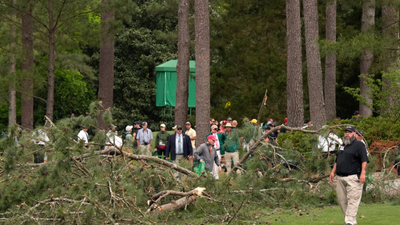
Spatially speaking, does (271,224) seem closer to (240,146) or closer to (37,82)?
(240,146)

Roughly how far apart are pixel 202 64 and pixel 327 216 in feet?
28.3

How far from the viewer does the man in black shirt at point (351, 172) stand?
367 inches

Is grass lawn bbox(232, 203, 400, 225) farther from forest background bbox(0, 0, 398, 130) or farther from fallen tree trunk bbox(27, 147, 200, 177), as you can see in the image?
forest background bbox(0, 0, 398, 130)

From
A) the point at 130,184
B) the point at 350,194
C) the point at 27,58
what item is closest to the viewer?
the point at 350,194

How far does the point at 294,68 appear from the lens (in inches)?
826

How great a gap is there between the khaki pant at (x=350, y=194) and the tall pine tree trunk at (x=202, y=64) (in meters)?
8.92

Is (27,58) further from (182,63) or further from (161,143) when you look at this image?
(161,143)

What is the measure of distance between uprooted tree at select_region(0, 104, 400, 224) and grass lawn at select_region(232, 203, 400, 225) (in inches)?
12.0

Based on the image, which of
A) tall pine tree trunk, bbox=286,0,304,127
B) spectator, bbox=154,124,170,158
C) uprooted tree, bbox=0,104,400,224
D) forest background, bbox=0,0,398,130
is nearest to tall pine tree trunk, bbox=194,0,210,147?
spectator, bbox=154,124,170,158

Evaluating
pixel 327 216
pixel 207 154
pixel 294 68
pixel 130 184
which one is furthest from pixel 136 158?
pixel 294 68

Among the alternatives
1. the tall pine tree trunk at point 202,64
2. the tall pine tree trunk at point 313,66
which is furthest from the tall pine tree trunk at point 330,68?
the tall pine tree trunk at point 202,64

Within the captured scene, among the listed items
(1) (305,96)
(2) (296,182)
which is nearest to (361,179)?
(2) (296,182)

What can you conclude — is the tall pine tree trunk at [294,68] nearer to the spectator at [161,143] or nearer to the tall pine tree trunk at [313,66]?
the tall pine tree trunk at [313,66]

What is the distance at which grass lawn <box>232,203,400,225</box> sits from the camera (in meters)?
10.0
